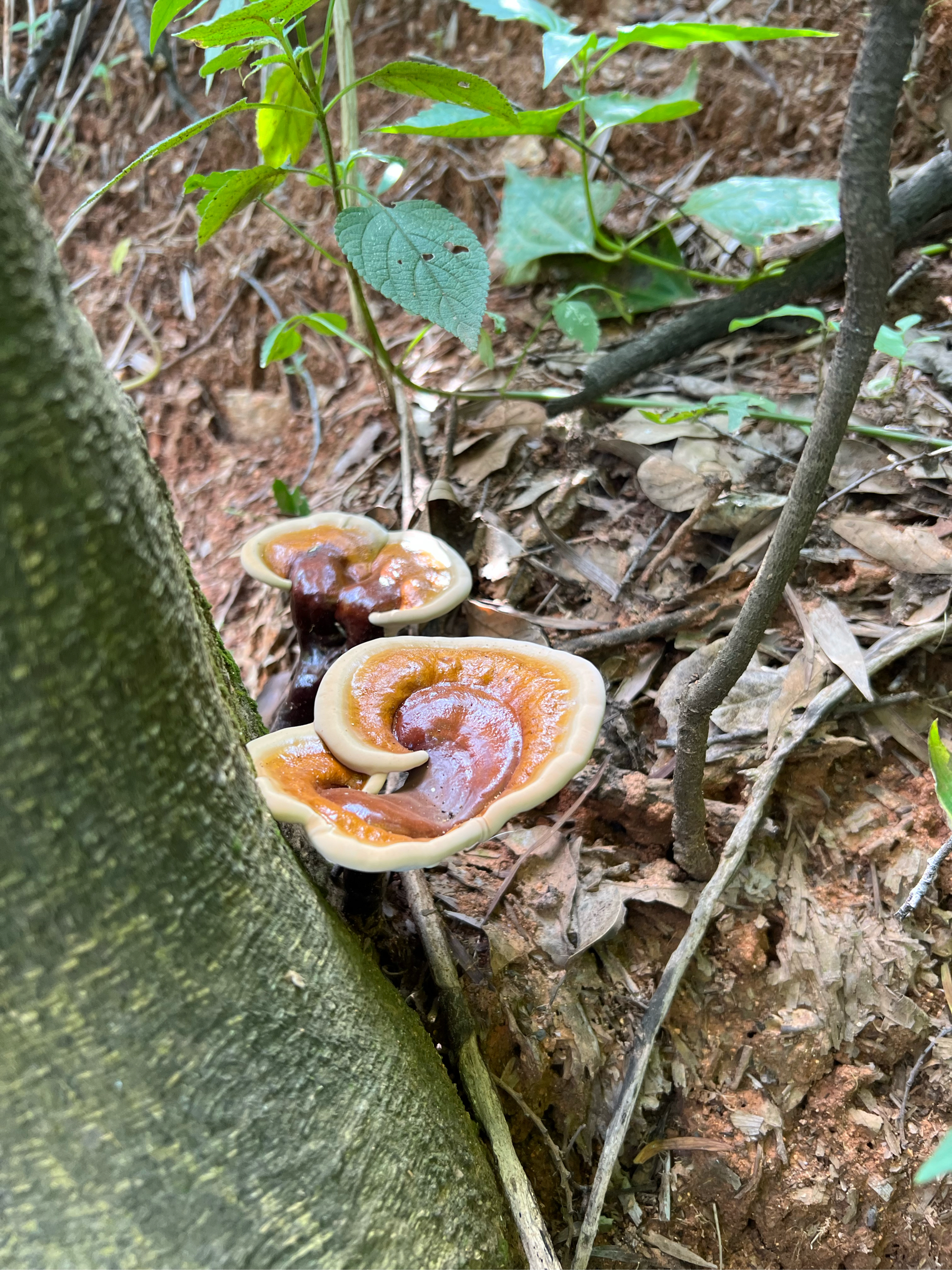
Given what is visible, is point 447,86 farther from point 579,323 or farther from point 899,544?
point 899,544

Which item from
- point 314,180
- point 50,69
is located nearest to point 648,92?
point 314,180

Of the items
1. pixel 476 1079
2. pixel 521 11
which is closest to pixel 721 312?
pixel 521 11

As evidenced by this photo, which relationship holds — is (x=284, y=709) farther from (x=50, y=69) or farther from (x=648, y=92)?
(x=50, y=69)

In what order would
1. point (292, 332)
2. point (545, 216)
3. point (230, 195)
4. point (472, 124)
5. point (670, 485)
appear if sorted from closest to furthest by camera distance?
point (230, 195) < point (472, 124) < point (670, 485) < point (292, 332) < point (545, 216)

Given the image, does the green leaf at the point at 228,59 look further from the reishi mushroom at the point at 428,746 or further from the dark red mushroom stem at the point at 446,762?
the dark red mushroom stem at the point at 446,762

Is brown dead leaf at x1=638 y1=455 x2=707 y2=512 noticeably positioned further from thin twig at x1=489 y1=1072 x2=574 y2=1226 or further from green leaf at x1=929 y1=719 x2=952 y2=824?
thin twig at x1=489 y1=1072 x2=574 y2=1226
